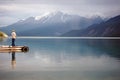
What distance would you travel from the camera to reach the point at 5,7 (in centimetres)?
2561

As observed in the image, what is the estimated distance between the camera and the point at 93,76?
8109 mm

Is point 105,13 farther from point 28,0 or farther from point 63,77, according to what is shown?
point 63,77

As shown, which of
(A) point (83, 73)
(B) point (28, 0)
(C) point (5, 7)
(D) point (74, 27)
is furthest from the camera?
(D) point (74, 27)

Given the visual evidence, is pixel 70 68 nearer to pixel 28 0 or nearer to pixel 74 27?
pixel 28 0

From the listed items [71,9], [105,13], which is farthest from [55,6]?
[105,13]

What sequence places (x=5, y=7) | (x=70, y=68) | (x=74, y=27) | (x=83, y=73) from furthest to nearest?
(x=74, y=27), (x=5, y=7), (x=70, y=68), (x=83, y=73)

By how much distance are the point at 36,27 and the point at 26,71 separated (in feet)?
93.8

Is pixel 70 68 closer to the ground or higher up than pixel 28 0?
closer to the ground

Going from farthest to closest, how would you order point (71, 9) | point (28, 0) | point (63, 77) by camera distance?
point (71, 9), point (28, 0), point (63, 77)

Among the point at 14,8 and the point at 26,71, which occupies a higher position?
the point at 14,8

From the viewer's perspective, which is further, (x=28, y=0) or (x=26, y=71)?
(x=28, y=0)

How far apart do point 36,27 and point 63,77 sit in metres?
29.5

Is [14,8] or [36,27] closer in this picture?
[14,8]

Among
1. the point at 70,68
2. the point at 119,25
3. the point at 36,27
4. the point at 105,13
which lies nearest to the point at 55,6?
the point at 105,13
